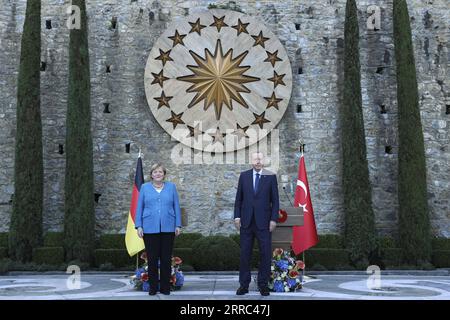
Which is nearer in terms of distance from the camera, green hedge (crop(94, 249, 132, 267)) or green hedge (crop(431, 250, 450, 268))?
green hedge (crop(94, 249, 132, 267))

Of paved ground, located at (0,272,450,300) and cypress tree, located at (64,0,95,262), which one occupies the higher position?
cypress tree, located at (64,0,95,262)

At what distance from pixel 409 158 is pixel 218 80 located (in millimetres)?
5230

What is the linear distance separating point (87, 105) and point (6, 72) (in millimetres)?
2724

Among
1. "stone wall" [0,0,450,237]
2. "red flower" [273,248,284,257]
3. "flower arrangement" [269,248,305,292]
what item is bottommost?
"flower arrangement" [269,248,305,292]

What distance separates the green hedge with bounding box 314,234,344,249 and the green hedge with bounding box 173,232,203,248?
2.97 meters

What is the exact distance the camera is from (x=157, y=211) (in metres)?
7.93

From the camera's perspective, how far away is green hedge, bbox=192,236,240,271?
45.2 feet

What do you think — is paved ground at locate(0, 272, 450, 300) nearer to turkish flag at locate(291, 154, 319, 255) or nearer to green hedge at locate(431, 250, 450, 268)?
turkish flag at locate(291, 154, 319, 255)

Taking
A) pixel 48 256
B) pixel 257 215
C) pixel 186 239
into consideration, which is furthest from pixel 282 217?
pixel 48 256

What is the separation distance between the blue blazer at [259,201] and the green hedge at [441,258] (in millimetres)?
8618

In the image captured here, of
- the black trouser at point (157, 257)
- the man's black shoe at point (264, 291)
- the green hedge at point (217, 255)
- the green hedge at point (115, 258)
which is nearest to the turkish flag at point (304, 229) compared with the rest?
the green hedge at point (217, 255)

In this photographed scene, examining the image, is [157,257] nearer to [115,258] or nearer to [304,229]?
[304,229]

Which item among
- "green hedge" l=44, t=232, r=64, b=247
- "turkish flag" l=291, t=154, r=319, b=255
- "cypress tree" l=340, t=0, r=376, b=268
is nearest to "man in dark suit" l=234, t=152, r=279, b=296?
"turkish flag" l=291, t=154, r=319, b=255

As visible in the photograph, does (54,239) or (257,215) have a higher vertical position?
(257,215)
